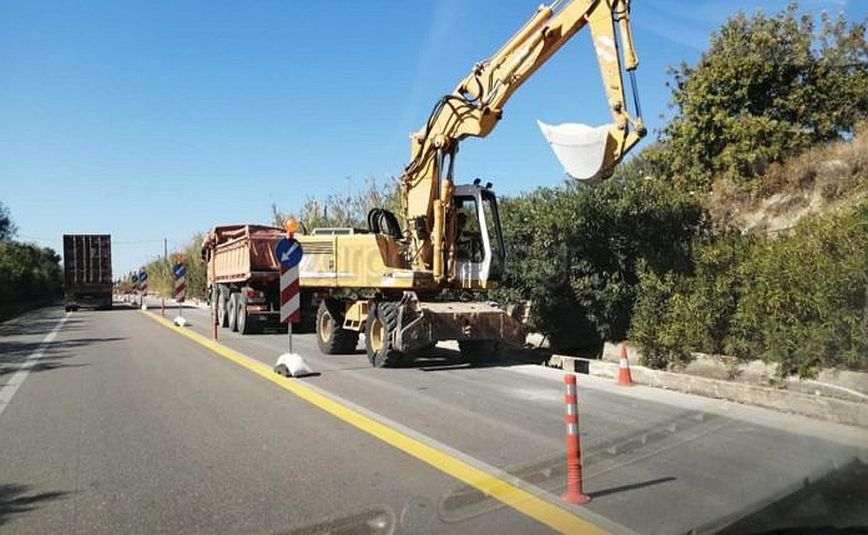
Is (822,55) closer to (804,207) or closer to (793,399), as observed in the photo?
(804,207)

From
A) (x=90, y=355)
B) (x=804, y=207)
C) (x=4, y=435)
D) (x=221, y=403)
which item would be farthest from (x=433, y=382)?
(x=804, y=207)

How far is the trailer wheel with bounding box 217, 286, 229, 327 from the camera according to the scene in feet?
84.3

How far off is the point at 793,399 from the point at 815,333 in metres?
1.12

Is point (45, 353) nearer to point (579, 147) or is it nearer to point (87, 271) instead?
point (579, 147)

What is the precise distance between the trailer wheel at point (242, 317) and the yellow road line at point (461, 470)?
39.0 ft

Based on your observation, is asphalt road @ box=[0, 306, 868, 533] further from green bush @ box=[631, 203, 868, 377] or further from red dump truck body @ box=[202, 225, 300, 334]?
red dump truck body @ box=[202, 225, 300, 334]

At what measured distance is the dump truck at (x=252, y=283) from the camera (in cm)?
2300

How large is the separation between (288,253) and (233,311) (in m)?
10.9

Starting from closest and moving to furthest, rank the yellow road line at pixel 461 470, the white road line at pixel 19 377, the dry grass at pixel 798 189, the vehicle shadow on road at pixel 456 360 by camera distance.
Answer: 1. the yellow road line at pixel 461 470
2. the white road line at pixel 19 377
3. the vehicle shadow on road at pixel 456 360
4. the dry grass at pixel 798 189

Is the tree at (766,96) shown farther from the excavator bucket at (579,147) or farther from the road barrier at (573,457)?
the road barrier at (573,457)

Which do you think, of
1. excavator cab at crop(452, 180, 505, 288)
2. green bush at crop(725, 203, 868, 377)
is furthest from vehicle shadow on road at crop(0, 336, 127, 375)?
green bush at crop(725, 203, 868, 377)

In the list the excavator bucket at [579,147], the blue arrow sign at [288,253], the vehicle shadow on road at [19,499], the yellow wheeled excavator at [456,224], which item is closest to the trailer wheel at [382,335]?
the yellow wheeled excavator at [456,224]

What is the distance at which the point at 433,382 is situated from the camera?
1173cm

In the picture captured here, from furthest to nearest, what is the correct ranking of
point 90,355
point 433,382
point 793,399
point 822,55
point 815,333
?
point 822,55
point 90,355
point 433,382
point 815,333
point 793,399
